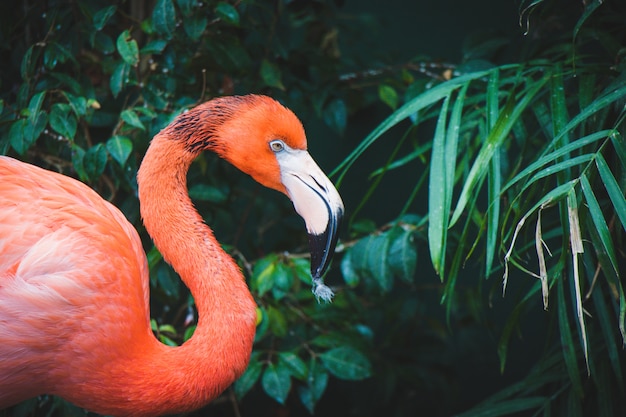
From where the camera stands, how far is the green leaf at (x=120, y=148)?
7.18 feet

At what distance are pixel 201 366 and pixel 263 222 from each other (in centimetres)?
177

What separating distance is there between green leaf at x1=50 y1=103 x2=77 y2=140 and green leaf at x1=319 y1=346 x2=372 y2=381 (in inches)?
48.1

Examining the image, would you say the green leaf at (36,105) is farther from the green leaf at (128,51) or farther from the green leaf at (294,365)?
the green leaf at (294,365)

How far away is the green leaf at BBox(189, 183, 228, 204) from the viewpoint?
251cm

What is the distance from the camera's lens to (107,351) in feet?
5.67

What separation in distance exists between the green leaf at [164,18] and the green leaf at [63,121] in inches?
16.9

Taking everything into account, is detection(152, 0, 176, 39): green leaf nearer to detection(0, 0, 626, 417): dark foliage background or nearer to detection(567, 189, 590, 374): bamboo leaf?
detection(0, 0, 626, 417): dark foliage background

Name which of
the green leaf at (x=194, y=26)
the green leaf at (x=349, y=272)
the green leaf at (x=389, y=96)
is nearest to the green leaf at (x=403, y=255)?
the green leaf at (x=349, y=272)

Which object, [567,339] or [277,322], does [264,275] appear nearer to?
[277,322]

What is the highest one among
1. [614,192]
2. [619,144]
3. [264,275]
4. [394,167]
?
[619,144]

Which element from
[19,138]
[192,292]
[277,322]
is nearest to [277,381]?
[277,322]

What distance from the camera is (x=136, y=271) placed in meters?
1.90

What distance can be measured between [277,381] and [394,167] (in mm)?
954

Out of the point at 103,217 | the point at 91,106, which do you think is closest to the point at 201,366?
the point at 103,217
